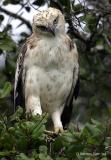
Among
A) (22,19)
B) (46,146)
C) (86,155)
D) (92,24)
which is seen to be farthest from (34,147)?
(22,19)

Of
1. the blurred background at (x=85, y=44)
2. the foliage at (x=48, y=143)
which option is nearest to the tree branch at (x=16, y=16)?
the blurred background at (x=85, y=44)

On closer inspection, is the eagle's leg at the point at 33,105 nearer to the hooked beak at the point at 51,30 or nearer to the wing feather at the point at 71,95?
the wing feather at the point at 71,95

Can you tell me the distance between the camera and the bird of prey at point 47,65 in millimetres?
7707

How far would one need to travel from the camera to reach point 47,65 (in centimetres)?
769

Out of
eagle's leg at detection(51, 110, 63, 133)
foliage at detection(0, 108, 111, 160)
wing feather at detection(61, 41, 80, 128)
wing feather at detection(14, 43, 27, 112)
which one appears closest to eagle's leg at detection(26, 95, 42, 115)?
wing feather at detection(14, 43, 27, 112)

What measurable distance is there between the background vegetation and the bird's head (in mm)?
89

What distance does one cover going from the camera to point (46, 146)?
5645 mm

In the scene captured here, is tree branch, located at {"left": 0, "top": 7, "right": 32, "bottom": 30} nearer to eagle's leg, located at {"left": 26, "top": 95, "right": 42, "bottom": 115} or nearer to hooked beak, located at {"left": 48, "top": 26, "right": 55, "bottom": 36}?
hooked beak, located at {"left": 48, "top": 26, "right": 55, "bottom": 36}

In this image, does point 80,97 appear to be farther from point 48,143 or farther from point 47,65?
point 48,143

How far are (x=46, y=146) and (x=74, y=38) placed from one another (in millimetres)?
3091

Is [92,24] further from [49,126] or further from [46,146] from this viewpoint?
[46,146]

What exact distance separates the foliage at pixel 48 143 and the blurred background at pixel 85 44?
1491 mm

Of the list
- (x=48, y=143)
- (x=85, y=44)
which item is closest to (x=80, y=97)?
(x=85, y=44)

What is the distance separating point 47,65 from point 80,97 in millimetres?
2552
